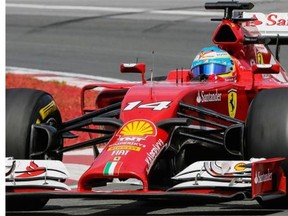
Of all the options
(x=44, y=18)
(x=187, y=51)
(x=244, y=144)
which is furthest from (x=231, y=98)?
(x=44, y=18)

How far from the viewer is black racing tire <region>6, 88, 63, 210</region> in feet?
32.4

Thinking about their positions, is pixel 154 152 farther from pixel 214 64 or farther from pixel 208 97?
pixel 214 64

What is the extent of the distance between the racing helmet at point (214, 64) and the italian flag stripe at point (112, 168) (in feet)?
8.23

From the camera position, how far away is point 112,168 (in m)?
8.92

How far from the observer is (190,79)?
11.5 m

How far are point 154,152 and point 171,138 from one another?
1.60ft

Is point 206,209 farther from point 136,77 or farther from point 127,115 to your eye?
point 136,77

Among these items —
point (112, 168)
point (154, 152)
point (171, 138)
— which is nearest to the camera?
point (112, 168)

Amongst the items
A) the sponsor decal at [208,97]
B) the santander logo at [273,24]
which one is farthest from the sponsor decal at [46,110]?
the santander logo at [273,24]

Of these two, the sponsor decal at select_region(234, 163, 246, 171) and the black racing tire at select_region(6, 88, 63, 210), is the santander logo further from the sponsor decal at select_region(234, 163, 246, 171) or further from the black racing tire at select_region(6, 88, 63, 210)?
the sponsor decal at select_region(234, 163, 246, 171)

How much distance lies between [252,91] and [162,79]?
140 cm

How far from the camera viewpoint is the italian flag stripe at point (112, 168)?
350 inches

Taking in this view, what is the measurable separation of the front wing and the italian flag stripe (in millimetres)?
152

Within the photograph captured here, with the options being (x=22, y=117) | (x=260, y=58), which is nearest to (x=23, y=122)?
(x=22, y=117)
